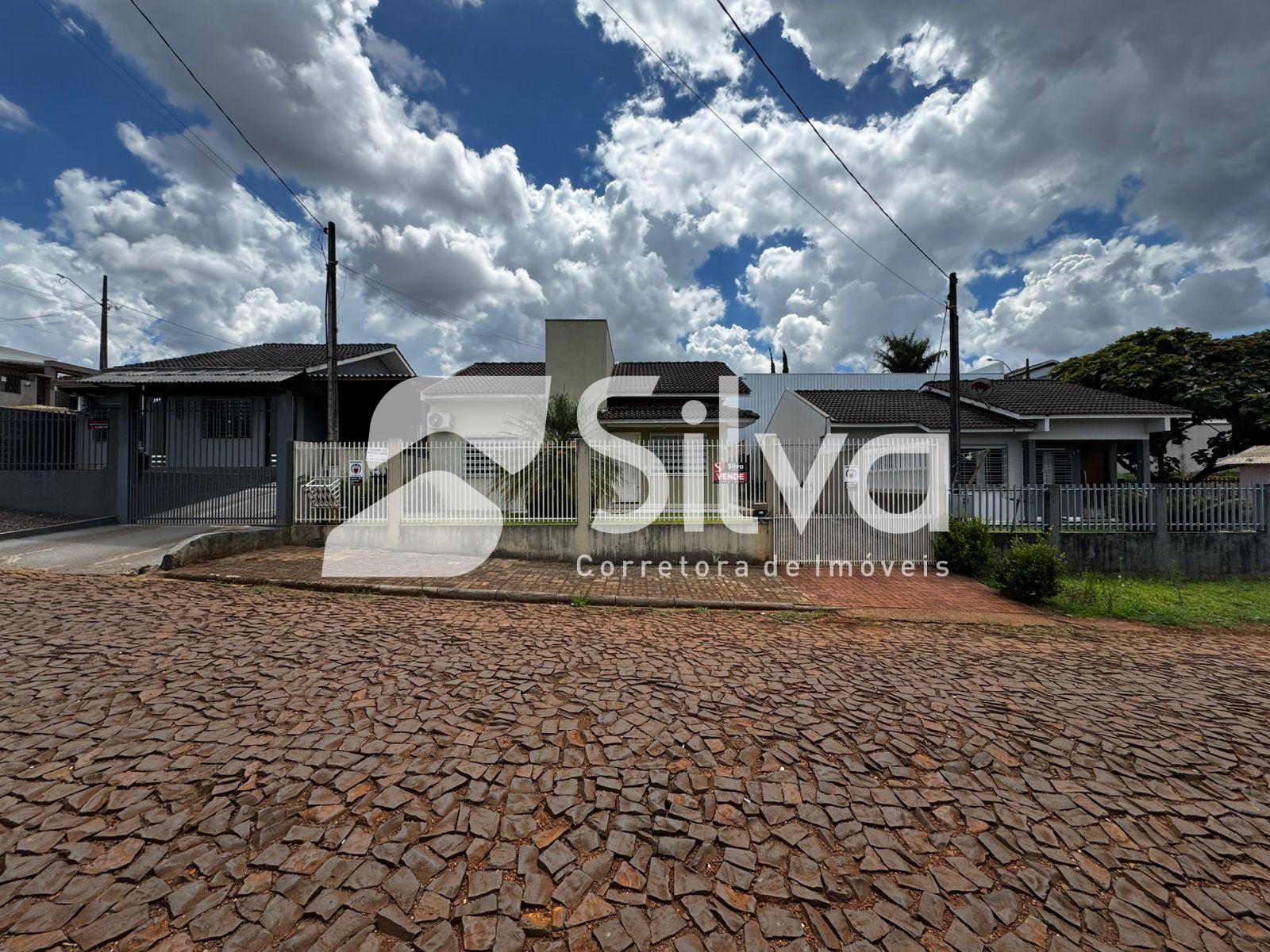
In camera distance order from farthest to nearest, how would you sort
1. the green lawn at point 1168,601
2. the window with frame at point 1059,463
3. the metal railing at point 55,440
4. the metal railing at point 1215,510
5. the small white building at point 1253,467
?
the small white building at point 1253,467 < the window with frame at point 1059,463 < the metal railing at point 55,440 < the metal railing at point 1215,510 < the green lawn at point 1168,601

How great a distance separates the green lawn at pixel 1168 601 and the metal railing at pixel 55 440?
1702cm

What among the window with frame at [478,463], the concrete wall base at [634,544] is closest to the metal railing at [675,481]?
the concrete wall base at [634,544]

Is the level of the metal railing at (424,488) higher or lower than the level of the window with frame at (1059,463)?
lower

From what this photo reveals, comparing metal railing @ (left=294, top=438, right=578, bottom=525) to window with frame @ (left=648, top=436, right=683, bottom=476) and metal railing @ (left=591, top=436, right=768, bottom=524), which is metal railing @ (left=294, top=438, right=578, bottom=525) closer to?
metal railing @ (left=591, top=436, right=768, bottom=524)

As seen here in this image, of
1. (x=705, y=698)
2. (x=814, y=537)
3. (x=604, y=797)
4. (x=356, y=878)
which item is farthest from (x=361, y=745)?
(x=814, y=537)

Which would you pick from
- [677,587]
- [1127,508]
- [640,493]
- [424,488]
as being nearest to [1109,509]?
[1127,508]

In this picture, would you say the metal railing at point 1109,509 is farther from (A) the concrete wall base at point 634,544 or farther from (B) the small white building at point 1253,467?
(B) the small white building at point 1253,467

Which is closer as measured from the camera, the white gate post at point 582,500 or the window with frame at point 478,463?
the white gate post at point 582,500

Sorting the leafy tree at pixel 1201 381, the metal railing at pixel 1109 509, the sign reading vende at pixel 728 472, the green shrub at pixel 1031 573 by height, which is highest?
the leafy tree at pixel 1201 381

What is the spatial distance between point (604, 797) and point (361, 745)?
1.46 m

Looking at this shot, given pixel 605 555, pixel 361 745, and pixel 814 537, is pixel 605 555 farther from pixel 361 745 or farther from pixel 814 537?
pixel 361 745

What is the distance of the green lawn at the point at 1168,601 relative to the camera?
284 inches

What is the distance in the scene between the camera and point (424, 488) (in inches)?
373

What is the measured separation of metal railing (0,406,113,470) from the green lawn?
17.0 metres
